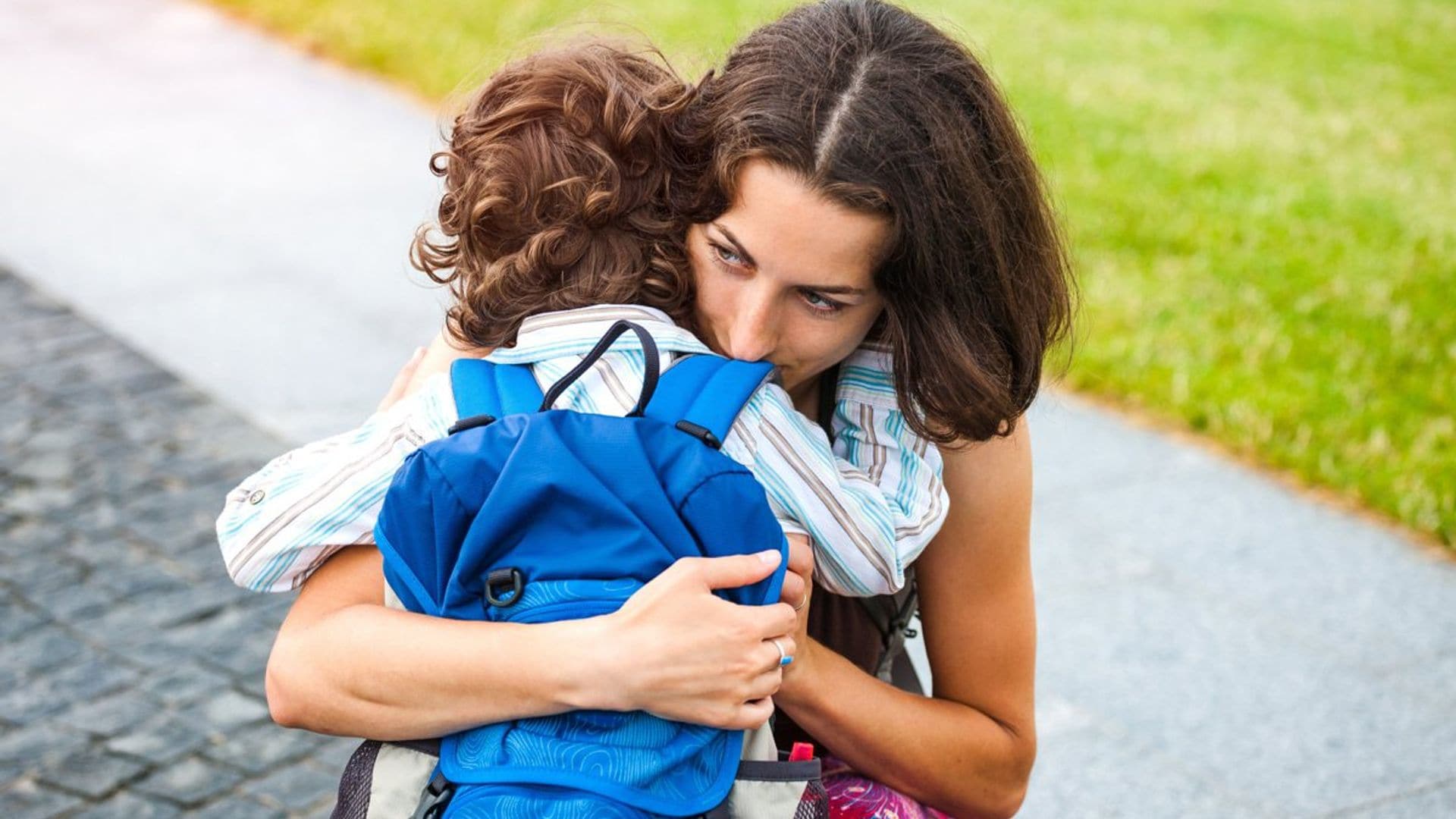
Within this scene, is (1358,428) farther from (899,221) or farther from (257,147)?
(257,147)

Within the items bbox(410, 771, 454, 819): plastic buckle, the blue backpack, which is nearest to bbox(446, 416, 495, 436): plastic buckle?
the blue backpack

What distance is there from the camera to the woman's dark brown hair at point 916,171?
1.80 meters

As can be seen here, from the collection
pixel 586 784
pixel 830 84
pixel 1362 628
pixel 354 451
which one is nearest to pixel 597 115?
pixel 830 84

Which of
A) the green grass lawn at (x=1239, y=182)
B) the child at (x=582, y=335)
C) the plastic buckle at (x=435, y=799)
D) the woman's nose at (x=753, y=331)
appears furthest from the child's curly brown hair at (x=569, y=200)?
the plastic buckle at (x=435, y=799)

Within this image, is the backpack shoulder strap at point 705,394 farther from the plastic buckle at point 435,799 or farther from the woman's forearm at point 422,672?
the plastic buckle at point 435,799

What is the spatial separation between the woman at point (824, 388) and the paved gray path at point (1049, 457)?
1356 millimetres

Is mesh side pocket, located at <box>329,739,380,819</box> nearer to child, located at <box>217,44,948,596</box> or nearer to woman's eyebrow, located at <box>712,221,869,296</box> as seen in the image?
child, located at <box>217,44,948,596</box>

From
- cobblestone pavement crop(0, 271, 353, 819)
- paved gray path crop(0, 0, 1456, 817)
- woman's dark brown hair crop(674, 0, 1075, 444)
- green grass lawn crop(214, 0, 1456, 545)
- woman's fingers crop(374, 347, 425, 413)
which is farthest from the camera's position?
green grass lawn crop(214, 0, 1456, 545)

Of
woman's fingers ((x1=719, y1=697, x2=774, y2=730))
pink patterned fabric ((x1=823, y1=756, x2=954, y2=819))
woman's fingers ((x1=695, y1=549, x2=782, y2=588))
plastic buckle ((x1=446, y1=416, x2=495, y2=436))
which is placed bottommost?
pink patterned fabric ((x1=823, y1=756, x2=954, y2=819))

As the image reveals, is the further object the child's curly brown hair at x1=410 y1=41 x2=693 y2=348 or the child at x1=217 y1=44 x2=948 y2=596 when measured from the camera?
the child's curly brown hair at x1=410 y1=41 x2=693 y2=348

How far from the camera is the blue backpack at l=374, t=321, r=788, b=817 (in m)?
1.56

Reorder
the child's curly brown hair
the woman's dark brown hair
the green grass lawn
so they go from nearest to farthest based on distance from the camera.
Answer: the woman's dark brown hair, the child's curly brown hair, the green grass lawn

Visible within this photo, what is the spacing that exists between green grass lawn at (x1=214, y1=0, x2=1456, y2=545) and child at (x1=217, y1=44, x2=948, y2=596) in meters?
0.28

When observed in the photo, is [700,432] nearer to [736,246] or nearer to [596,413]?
[596,413]
